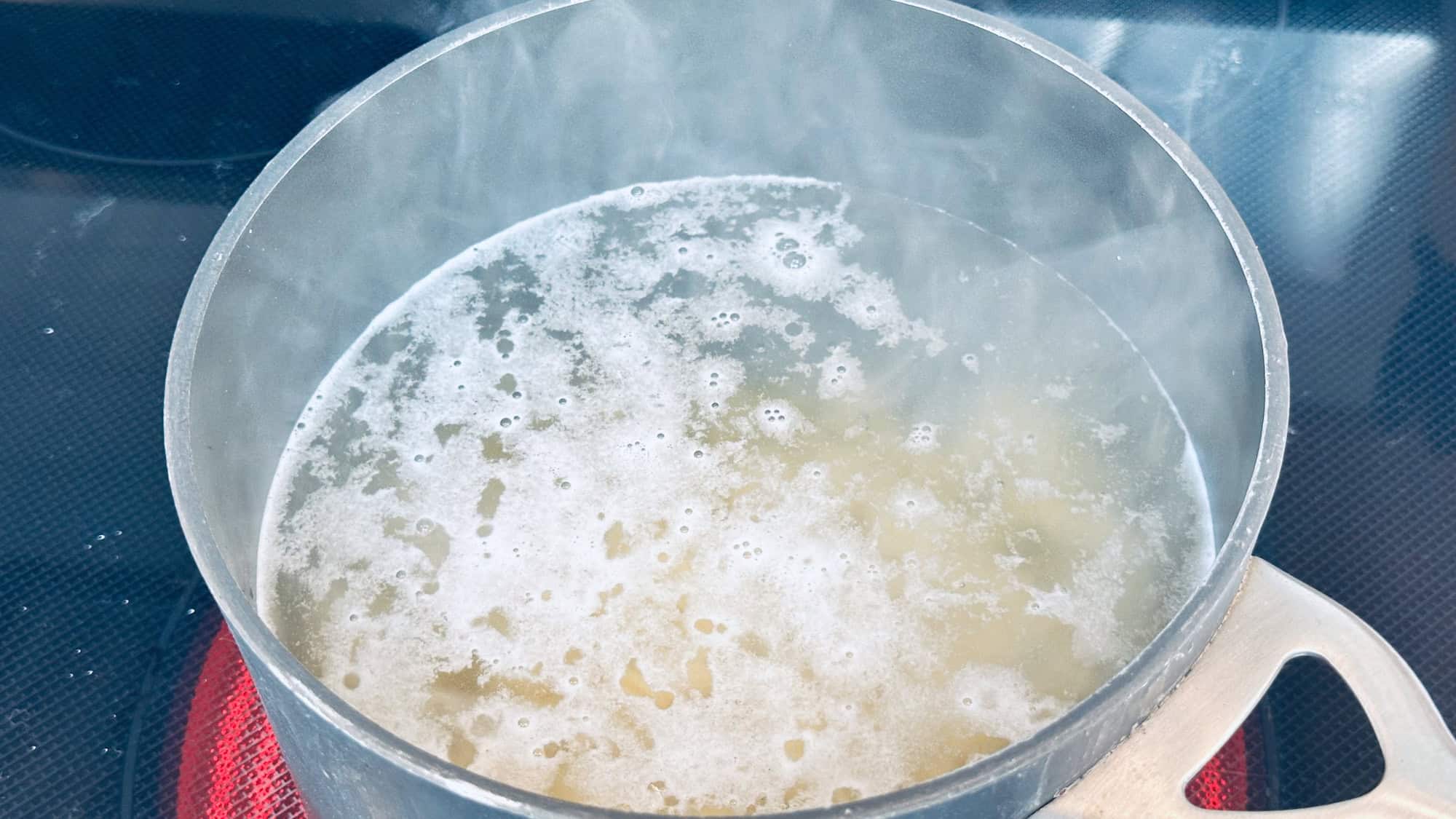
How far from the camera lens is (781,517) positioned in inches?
37.4

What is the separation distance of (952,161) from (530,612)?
461 millimetres

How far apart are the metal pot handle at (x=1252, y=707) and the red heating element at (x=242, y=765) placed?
0.50 ft

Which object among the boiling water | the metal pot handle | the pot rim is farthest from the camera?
the boiling water

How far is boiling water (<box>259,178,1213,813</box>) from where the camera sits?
2.82 ft

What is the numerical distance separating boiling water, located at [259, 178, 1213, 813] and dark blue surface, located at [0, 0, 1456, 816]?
106 mm

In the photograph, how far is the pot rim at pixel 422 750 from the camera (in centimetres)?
60

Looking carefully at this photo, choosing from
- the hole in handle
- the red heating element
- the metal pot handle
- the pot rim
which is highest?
the pot rim

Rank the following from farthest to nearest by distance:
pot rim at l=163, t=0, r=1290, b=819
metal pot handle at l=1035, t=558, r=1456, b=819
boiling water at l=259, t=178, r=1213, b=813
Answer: boiling water at l=259, t=178, r=1213, b=813 → metal pot handle at l=1035, t=558, r=1456, b=819 → pot rim at l=163, t=0, r=1290, b=819

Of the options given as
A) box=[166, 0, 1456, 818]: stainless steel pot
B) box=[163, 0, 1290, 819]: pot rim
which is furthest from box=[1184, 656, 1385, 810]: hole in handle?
box=[163, 0, 1290, 819]: pot rim

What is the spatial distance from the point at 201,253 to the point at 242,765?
0.41 m

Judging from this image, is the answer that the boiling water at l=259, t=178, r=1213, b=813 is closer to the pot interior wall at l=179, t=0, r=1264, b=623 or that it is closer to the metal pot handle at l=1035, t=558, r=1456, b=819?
the pot interior wall at l=179, t=0, r=1264, b=623

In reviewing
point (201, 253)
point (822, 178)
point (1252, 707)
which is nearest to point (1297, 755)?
point (1252, 707)

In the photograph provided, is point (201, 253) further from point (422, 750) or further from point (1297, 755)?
point (1297, 755)

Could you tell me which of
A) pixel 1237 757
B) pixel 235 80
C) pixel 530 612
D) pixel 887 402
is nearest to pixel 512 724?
pixel 530 612
